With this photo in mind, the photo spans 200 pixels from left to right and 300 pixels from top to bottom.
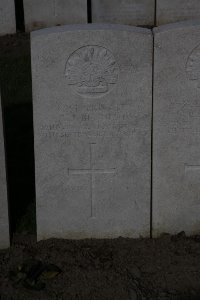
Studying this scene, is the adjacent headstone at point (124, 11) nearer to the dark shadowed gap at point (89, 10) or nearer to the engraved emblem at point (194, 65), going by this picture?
the dark shadowed gap at point (89, 10)

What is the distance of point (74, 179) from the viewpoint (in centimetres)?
443

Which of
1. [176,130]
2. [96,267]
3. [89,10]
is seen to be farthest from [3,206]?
[89,10]

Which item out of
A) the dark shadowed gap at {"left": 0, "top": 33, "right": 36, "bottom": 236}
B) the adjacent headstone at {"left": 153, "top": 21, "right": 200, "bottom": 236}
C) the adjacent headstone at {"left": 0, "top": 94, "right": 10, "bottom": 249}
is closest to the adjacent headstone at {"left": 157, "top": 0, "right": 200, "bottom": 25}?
the dark shadowed gap at {"left": 0, "top": 33, "right": 36, "bottom": 236}

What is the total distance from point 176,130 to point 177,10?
286 inches

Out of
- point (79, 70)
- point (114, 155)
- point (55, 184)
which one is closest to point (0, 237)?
point (55, 184)

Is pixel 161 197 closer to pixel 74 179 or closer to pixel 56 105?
pixel 74 179

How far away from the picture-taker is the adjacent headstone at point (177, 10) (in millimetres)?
10953

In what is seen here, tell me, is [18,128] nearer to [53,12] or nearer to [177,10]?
[53,12]

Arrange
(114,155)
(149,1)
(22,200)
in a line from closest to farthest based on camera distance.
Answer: (114,155), (22,200), (149,1)

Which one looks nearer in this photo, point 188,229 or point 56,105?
point 56,105

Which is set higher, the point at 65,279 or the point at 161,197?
the point at 161,197

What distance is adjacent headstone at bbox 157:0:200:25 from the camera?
1095cm

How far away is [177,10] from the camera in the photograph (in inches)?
434

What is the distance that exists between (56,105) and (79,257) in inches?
47.9
